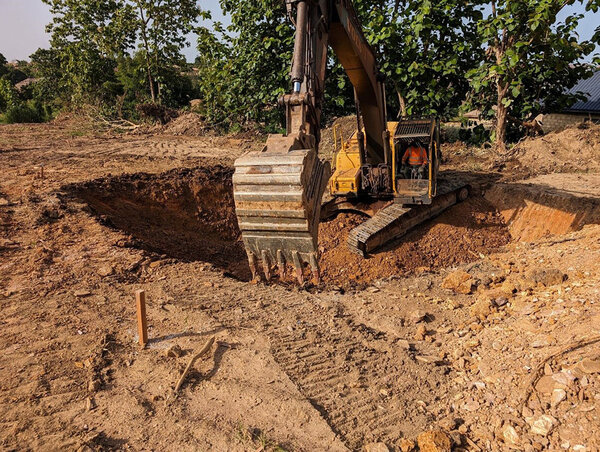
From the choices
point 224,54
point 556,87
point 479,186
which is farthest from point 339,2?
point 224,54

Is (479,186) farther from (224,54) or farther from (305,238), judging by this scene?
(224,54)

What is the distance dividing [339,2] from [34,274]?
5327 mm

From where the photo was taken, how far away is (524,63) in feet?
40.8

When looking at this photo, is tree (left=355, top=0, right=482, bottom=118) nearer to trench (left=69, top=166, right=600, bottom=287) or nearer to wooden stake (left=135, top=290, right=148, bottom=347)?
trench (left=69, top=166, right=600, bottom=287)

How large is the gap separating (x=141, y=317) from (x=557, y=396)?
3.79 metres

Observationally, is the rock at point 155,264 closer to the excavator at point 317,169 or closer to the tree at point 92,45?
the excavator at point 317,169

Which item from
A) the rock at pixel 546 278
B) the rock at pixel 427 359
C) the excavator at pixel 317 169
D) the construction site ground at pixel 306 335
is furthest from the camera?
the rock at pixel 546 278

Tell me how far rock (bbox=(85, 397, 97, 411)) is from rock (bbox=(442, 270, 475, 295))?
16.3 ft

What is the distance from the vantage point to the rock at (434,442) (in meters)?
3.49

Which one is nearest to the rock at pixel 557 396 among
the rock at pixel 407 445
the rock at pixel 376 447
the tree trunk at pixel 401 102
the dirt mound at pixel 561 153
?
the rock at pixel 407 445

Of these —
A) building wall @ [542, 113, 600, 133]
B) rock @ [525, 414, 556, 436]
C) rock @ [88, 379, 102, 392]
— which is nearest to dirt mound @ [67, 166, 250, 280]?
rock @ [88, 379, 102, 392]

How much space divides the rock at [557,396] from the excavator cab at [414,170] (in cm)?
485

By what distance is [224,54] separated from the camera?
54.9 feet

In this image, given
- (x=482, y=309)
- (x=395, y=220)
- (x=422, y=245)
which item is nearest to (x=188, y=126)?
(x=395, y=220)
